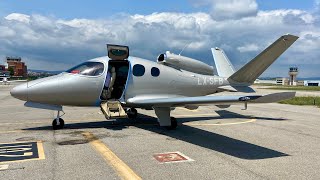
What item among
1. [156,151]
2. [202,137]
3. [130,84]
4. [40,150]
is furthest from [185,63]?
[40,150]

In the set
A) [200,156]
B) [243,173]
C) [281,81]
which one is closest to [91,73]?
[200,156]

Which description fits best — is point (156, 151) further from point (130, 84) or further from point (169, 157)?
point (130, 84)

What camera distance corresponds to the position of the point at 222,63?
56.9 feet

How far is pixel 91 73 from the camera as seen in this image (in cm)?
1191

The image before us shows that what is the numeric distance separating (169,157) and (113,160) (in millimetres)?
1417

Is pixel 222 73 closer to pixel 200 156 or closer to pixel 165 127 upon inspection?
pixel 165 127

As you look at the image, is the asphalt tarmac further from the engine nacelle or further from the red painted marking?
the engine nacelle

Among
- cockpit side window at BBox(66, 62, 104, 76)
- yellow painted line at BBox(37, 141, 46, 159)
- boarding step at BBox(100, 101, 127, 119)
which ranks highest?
cockpit side window at BBox(66, 62, 104, 76)

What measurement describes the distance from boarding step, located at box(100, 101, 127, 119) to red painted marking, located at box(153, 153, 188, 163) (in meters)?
3.70

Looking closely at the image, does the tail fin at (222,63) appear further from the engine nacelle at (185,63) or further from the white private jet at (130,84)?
the white private jet at (130,84)

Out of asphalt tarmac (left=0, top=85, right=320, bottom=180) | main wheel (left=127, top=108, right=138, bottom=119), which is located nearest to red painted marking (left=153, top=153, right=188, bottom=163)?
asphalt tarmac (left=0, top=85, right=320, bottom=180)

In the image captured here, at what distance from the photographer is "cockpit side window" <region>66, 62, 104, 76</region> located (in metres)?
11.9

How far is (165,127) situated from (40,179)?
6859mm

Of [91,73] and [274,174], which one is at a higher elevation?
[91,73]
